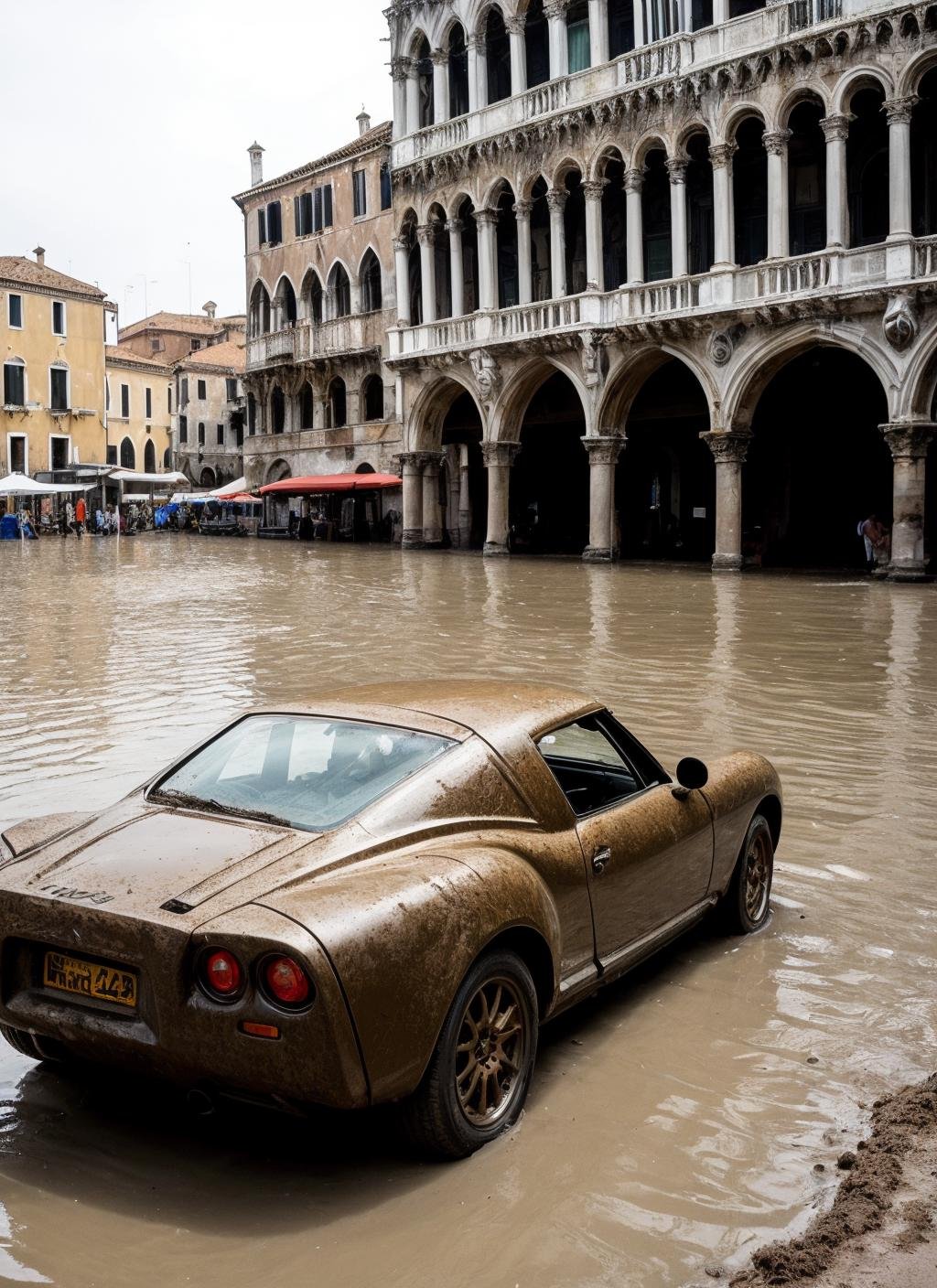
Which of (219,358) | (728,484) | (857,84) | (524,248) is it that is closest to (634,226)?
(524,248)

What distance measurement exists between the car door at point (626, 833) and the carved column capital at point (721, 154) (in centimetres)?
2786

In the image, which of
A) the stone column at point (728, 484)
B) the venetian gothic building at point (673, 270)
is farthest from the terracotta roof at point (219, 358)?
the stone column at point (728, 484)

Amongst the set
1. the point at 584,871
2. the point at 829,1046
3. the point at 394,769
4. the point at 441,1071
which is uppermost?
the point at 394,769

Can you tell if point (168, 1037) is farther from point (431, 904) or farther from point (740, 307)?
point (740, 307)

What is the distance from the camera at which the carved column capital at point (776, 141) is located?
2892 cm

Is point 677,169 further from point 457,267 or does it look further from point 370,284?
point 370,284

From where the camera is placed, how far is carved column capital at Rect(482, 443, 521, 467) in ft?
123

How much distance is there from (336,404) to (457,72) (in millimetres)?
16287

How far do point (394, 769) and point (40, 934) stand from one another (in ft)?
4.10

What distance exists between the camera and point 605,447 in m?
34.4

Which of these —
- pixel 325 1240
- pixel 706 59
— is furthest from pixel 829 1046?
pixel 706 59

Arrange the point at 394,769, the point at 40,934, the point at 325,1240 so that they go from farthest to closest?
the point at 394,769 < the point at 40,934 < the point at 325,1240

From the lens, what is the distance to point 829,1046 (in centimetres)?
464

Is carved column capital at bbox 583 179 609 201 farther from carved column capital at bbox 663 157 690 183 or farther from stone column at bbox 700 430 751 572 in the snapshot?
stone column at bbox 700 430 751 572
